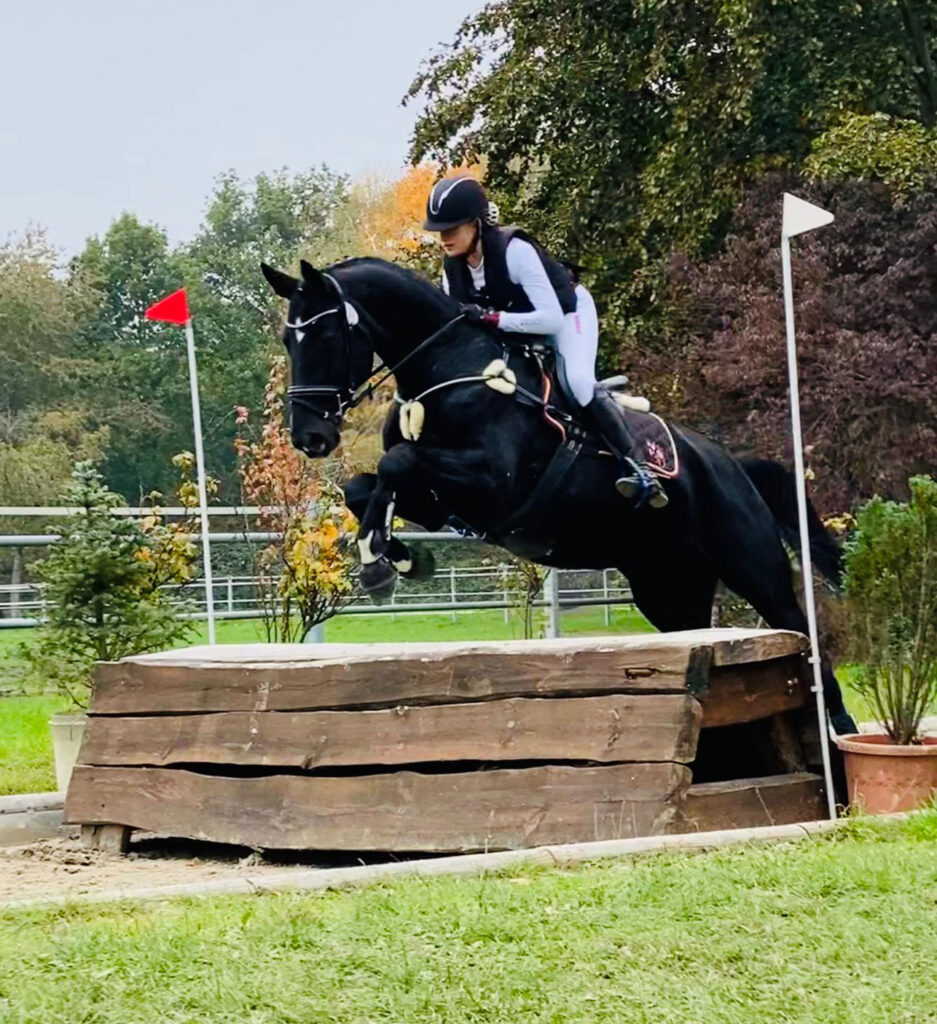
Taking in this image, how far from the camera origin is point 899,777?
4.32 meters

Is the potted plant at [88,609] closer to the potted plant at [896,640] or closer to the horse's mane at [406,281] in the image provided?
the horse's mane at [406,281]

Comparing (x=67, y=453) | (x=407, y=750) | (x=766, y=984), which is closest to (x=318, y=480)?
(x=407, y=750)

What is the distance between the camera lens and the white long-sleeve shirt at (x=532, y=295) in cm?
517

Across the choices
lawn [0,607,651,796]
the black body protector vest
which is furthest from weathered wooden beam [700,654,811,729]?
lawn [0,607,651,796]

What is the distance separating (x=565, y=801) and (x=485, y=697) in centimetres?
40

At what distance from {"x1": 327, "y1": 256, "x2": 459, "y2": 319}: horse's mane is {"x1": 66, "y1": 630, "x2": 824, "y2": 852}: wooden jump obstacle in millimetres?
1222

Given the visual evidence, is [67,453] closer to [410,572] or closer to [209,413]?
[209,413]

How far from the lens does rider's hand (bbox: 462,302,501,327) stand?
16.9ft

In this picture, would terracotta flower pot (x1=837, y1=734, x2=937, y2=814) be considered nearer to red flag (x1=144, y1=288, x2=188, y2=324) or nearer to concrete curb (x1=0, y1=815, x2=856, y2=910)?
concrete curb (x1=0, y1=815, x2=856, y2=910)

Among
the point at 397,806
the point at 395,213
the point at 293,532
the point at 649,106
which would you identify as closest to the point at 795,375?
the point at 397,806

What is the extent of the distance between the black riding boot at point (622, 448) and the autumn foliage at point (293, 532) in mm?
2625

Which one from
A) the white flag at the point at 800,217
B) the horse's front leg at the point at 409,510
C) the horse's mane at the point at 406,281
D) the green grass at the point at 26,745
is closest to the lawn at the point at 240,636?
the green grass at the point at 26,745

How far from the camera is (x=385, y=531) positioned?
16.0ft

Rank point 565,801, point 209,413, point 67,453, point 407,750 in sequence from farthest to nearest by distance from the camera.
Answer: point 209,413 → point 67,453 → point 407,750 → point 565,801
